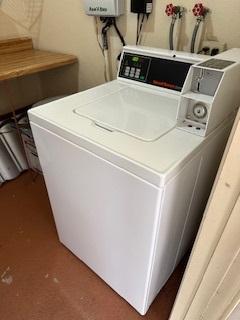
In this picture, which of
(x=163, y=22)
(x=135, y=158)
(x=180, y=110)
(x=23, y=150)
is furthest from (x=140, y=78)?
(x=23, y=150)

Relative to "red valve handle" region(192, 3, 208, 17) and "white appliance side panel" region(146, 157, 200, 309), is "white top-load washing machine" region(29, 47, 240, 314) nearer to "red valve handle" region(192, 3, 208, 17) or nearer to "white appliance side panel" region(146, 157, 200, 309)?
"white appliance side panel" region(146, 157, 200, 309)

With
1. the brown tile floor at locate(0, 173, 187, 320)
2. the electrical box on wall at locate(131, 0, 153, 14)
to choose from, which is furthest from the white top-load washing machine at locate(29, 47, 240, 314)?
the electrical box on wall at locate(131, 0, 153, 14)

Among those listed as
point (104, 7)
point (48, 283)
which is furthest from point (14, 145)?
point (104, 7)

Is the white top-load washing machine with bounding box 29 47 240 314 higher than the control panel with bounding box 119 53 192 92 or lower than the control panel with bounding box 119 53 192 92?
lower

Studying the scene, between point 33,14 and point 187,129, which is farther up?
point 33,14

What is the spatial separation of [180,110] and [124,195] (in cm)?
35

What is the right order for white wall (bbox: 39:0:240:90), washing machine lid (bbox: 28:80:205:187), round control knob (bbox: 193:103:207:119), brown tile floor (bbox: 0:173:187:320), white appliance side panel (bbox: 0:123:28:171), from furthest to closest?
white appliance side panel (bbox: 0:123:28:171), brown tile floor (bbox: 0:173:187:320), white wall (bbox: 39:0:240:90), round control knob (bbox: 193:103:207:119), washing machine lid (bbox: 28:80:205:187)

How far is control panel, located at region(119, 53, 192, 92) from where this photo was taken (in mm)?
1075

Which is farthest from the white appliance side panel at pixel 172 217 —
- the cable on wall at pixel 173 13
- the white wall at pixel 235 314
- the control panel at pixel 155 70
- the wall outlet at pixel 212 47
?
the cable on wall at pixel 173 13

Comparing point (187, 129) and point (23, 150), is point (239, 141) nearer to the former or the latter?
point (187, 129)

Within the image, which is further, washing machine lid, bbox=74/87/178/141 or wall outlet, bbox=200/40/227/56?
wall outlet, bbox=200/40/227/56

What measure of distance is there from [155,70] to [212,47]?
284 mm

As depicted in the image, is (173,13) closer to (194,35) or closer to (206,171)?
(194,35)

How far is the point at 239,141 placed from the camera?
0.50 meters
